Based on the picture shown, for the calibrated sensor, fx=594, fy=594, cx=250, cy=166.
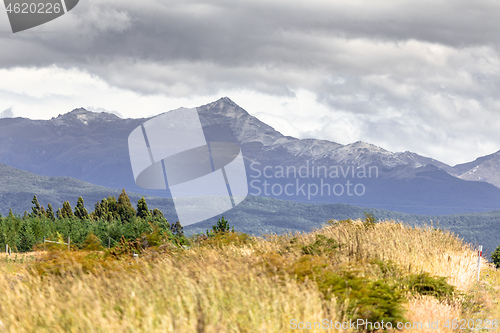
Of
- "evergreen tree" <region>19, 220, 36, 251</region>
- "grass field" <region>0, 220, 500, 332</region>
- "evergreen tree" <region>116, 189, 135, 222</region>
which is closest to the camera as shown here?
"grass field" <region>0, 220, 500, 332</region>

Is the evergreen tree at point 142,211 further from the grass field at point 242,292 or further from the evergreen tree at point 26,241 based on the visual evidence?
the grass field at point 242,292

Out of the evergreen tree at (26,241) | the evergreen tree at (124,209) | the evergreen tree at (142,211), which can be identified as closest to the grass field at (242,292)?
the evergreen tree at (26,241)

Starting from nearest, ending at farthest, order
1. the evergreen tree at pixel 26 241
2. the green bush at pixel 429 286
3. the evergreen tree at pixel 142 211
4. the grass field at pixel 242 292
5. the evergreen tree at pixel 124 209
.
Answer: the grass field at pixel 242 292
the green bush at pixel 429 286
the evergreen tree at pixel 26 241
the evergreen tree at pixel 142 211
the evergreen tree at pixel 124 209

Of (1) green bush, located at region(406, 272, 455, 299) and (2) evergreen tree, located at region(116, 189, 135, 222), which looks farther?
(2) evergreen tree, located at region(116, 189, 135, 222)

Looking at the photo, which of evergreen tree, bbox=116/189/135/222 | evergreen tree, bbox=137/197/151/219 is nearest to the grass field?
evergreen tree, bbox=137/197/151/219

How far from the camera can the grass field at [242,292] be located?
8.30 m

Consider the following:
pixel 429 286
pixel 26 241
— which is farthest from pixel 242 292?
pixel 26 241

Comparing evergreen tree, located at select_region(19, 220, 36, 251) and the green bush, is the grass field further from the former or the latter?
evergreen tree, located at select_region(19, 220, 36, 251)

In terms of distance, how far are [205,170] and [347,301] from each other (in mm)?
10492

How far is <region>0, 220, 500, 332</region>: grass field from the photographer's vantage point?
27.2ft

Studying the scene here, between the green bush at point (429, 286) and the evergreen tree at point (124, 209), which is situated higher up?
the green bush at point (429, 286)

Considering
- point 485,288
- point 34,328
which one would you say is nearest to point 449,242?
point 485,288

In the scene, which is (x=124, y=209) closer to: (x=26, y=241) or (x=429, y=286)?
(x=26, y=241)

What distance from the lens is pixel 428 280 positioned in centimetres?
1337
